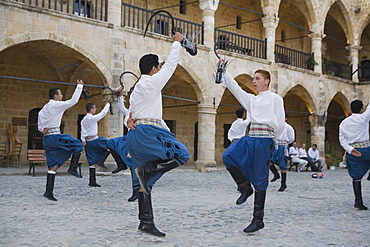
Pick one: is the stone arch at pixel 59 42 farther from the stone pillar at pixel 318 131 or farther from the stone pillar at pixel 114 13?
the stone pillar at pixel 318 131

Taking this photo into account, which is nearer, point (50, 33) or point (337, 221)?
point (337, 221)

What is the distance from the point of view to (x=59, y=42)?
36.0 ft

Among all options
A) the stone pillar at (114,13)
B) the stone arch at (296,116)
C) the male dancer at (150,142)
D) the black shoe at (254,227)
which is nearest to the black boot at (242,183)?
the black shoe at (254,227)

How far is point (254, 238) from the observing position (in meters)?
3.92

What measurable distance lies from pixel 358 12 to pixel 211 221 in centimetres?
2021

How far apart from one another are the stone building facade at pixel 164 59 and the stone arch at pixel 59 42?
0.08 ft

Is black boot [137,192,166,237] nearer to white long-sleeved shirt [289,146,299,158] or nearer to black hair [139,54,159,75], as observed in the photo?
black hair [139,54,159,75]

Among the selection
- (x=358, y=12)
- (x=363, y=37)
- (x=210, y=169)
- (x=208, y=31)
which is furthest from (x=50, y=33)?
(x=363, y=37)

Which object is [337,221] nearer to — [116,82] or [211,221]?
[211,221]

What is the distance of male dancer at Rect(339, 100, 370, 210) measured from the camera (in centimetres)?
591

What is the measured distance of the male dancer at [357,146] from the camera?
19.4ft

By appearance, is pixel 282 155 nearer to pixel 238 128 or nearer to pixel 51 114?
pixel 238 128

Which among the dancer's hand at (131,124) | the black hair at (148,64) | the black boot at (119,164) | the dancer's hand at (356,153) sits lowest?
the black boot at (119,164)

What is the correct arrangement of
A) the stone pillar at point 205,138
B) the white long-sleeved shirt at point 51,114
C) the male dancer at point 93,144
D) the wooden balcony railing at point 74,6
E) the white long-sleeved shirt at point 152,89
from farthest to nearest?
the stone pillar at point 205,138 → the wooden balcony railing at point 74,6 → the male dancer at point 93,144 → the white long-sleeved shirt at point 51,114 → the white long-sleeved shirt at point 152,89
